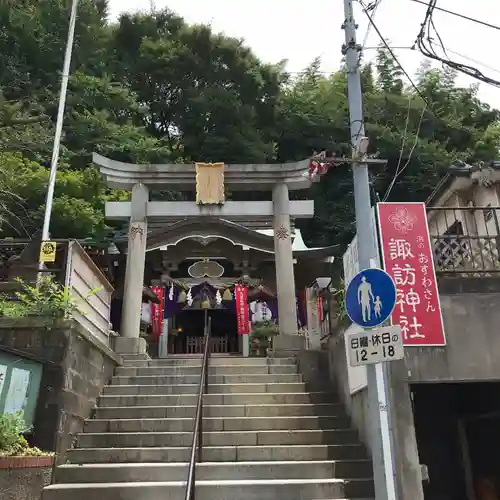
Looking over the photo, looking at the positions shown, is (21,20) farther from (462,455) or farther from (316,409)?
(462,455)

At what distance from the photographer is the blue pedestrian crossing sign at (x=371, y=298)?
4.84m

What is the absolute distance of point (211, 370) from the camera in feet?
32.3

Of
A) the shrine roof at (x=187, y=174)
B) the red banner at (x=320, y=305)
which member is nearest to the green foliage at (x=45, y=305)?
the red banner at (x=320, y=305)

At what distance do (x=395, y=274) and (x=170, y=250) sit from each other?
460 inches

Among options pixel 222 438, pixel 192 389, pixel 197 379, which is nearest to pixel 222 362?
pixel 197 379

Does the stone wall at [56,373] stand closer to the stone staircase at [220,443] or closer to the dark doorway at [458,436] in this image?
the stone staircase at [220,443]

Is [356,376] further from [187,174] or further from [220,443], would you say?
[187,174]

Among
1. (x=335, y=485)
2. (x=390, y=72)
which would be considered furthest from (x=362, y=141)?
(x=390, y=72)

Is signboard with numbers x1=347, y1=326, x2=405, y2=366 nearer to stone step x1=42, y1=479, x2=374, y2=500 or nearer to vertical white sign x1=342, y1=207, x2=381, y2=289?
vertical white sign x1=342, y1=207, x2=381, y2=289

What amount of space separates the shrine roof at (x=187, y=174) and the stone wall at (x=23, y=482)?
31.2ft

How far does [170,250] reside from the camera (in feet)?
57.9

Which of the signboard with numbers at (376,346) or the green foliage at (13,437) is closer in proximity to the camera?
the signboard with numbers at (376,346)

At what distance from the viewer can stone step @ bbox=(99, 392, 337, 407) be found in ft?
28.2

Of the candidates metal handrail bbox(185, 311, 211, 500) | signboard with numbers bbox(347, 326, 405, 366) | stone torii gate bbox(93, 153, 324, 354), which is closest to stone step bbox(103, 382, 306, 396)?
metal handrail bbox(185, 311, 211, 500)
